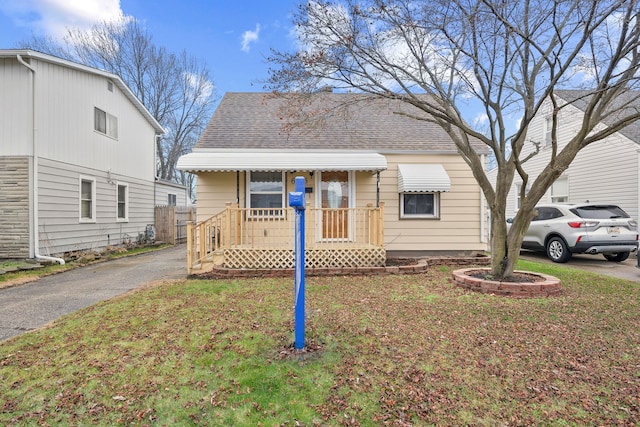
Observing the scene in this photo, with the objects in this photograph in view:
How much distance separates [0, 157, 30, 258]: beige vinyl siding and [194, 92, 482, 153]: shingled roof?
4.65 meters

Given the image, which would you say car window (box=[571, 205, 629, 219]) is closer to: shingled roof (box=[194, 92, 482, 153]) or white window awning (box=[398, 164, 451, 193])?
shingled roof (box=[194, 92, 482, 153])

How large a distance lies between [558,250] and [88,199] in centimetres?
1433

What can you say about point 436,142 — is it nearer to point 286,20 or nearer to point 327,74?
point 327,74

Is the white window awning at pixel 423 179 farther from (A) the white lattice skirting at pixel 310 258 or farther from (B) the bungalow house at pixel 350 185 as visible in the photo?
(A) the white lattice skirting at pixel 310 258

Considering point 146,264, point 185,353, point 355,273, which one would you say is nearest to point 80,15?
point 146,264

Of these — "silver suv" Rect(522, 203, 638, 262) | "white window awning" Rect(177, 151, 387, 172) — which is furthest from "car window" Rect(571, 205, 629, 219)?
"white window awning" Rect(177, 151, 387, 172)

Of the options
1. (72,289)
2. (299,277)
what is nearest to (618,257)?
(299,277)

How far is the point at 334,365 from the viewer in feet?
10.2

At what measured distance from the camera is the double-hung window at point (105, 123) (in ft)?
37.8

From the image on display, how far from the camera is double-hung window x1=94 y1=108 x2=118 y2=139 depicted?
1152 centimetres

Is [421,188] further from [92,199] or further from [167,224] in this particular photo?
[167,224]

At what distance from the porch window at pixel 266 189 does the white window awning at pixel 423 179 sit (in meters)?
3.07

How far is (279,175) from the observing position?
28.3 feet

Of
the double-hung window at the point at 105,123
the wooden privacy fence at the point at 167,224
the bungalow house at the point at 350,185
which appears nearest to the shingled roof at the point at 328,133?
the bungalow house at the point at 350,185
